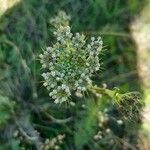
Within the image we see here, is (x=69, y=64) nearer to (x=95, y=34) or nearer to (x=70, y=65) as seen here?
(x=70, y=65)

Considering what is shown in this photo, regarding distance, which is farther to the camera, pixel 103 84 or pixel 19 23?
pixel 19 23

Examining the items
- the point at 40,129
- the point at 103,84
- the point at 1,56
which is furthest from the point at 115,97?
the point at 1,56

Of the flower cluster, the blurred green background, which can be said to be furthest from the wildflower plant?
the blurred green background

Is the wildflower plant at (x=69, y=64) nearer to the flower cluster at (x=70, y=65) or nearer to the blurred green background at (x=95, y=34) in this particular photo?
the flower cluster at (x=70, y=65)

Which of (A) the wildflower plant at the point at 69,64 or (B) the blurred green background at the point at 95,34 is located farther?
(B) the blurred green background at the point at 95,34

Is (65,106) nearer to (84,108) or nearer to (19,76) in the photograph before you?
(84,108)

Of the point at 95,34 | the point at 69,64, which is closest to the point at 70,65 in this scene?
the point at 69,64

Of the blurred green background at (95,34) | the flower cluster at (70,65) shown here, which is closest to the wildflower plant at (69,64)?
the flower cluster at (70,65)

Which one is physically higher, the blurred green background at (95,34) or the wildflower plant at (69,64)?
the blurred green background at (95,34)
